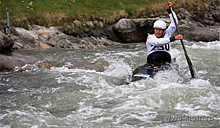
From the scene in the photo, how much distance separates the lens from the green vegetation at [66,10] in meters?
12.5

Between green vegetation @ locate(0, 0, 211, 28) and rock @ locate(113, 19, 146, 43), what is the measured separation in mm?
1130

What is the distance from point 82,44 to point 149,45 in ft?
20.3

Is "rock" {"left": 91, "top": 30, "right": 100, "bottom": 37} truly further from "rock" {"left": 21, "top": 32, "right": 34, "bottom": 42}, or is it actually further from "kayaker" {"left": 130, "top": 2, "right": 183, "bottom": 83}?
"kayaker" {"left": 130, "top": 2, "right": 183, "bottom": 83}

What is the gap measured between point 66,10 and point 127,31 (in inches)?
176

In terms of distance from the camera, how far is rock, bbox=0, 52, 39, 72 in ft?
24.8

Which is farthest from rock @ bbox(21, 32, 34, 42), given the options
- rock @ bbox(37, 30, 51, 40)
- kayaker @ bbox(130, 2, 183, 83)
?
kayaker @ bbox(130, 2, 183, 83)

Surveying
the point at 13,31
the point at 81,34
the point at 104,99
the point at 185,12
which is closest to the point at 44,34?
the point at 13,31

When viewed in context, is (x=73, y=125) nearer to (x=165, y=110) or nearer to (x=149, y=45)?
(x=165, y=110)

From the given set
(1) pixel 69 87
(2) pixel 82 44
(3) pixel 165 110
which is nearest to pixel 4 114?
(1) pixel 69 87

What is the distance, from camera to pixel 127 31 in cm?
1427

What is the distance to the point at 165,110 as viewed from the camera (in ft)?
15.0

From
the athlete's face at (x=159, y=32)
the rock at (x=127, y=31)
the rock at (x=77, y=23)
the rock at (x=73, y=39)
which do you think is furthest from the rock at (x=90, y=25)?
the athlete's face at (x=159, y=32)

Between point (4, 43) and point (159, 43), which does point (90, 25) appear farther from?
point (159, 43)

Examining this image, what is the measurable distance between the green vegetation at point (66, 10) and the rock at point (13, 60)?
3252 millimetres
